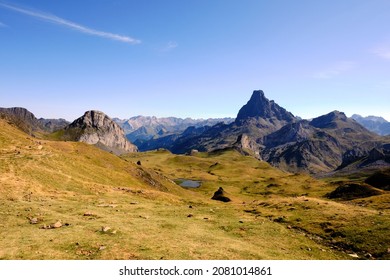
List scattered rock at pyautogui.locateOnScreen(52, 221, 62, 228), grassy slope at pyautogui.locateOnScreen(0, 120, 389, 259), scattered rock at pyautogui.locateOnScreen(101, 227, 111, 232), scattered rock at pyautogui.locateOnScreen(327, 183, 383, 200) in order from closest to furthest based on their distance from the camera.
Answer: grassy slope at pyautogui.locateOnScreen(0, 120, 389, 259) → scattered rock at pyautogui.locateOnScreen(101, 227, 111, 232) → scattered rock at pyautogui.locateOnScreen(52, 221, 62, 228) → scattered rock at pyautogui.locateOnScreen(327, 183, 383, 200)

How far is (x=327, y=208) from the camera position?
53.1 metres

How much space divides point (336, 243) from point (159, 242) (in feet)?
73.0

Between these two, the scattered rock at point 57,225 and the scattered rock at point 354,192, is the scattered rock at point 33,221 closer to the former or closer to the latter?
the scattered rock at point 57,225

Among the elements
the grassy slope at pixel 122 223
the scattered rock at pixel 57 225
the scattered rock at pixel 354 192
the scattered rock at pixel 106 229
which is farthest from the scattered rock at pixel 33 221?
the scattered rock at pixel 354 192

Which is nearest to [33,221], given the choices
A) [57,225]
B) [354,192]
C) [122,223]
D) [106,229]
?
[57,225]

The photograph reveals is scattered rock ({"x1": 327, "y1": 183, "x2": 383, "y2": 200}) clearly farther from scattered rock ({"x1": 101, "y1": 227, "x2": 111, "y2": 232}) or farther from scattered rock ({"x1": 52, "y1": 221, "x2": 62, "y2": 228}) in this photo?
scattered rock ({"x1": 52, "y1": 221, "x2": 62, "y2": 228})

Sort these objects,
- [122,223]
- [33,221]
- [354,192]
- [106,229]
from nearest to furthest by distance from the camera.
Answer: [106,229] < [33,221] < [122,223] < [354,192]

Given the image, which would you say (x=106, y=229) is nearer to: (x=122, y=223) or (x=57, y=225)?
(x=122, y=223)

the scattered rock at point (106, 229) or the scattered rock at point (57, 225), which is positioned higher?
the scattered rock at point (57, 225)

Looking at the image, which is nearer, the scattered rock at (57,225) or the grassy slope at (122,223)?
the grassy slope at (122,223)

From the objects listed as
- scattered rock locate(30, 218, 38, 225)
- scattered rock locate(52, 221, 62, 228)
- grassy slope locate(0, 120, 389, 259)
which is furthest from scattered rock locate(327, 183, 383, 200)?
scattered rock locate(30, 218, 38, 225)
